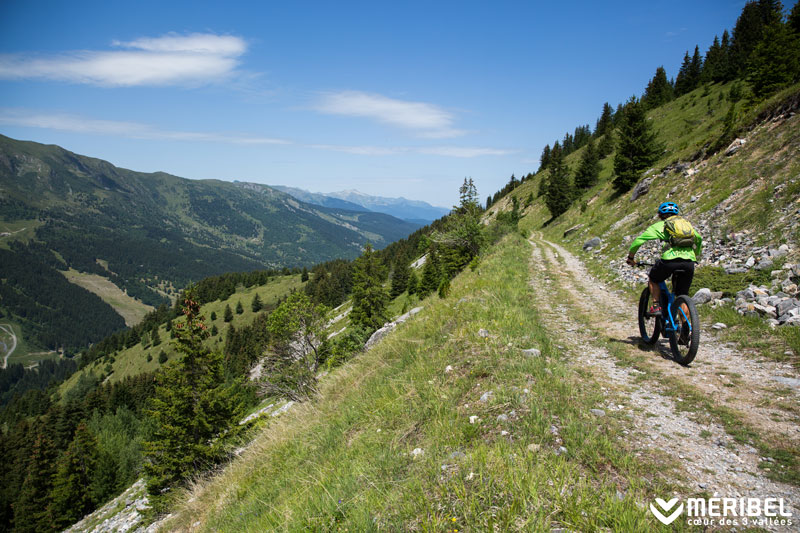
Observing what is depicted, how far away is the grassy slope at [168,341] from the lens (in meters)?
138

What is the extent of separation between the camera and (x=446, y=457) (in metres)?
3.82

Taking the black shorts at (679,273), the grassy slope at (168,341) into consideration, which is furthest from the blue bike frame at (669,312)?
the grassy slope at (168,341)

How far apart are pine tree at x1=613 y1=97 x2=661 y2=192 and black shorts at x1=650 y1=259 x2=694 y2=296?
1448 inches

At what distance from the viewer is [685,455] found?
3705 mm

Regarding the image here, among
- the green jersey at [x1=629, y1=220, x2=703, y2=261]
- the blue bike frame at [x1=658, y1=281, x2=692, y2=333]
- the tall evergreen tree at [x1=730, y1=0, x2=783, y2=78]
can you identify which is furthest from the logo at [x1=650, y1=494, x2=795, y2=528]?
the tall evergreen tree at [x1=730, y1=0, x2=783, y2=78]

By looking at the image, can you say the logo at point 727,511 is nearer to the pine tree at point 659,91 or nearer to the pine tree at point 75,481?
the pine tree at point 75,481

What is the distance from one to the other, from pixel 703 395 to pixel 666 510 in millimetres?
3203

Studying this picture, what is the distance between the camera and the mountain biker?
6938mm

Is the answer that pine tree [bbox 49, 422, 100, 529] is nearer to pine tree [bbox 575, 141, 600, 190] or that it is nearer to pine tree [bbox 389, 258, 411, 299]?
pine tree [bbox 389, 258, 411, 299]

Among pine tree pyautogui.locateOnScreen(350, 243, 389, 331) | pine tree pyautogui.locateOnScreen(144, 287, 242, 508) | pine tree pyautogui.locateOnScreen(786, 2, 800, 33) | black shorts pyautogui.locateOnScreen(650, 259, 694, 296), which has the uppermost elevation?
pine tree pyautogui.locateOnScreen(786, 2, 800, 33)

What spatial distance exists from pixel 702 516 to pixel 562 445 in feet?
3.93

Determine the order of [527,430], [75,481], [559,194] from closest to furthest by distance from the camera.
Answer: [527,430]
[75,481]
[559,194]

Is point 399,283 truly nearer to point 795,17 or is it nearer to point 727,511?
point 795,17

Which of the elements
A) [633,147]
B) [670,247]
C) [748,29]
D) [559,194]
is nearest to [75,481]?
[670,247]
